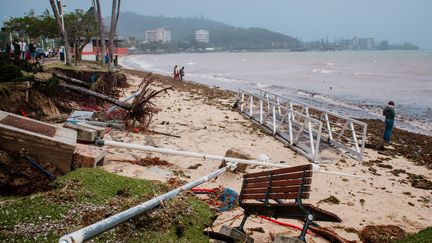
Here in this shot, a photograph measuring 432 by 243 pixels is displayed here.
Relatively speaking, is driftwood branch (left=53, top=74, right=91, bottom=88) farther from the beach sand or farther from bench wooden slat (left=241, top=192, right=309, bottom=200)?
bench wooden slat (left=241, top=192, right=309, bottom=200)

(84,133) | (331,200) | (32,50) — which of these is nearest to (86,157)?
(84,133)

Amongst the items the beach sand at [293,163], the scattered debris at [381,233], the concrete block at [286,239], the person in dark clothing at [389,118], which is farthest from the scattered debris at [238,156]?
the person in dark clothing at [389,118]

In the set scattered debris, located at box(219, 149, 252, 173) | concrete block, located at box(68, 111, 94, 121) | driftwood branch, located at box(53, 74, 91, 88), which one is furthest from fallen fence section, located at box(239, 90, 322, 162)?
driftwood branch, located at box(53, 74, 91, 88)

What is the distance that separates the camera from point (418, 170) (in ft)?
30.6

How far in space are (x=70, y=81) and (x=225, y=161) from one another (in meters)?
7.35

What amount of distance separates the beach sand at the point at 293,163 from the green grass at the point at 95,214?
2.26 feet

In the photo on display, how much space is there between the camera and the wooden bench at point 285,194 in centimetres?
362

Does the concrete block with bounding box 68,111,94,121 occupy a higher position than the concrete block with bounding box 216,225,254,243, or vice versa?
the concrete block with bounding box 68,111,94,121

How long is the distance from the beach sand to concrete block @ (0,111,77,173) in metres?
1.03

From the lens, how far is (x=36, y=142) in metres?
5.16

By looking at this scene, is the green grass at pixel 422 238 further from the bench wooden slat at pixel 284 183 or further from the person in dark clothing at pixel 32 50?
the person in dark clothing at pixel 32 50

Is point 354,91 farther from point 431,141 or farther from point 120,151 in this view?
point 120,151

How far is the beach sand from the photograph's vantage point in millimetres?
5566

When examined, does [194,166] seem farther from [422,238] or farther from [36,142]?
[422,238]
